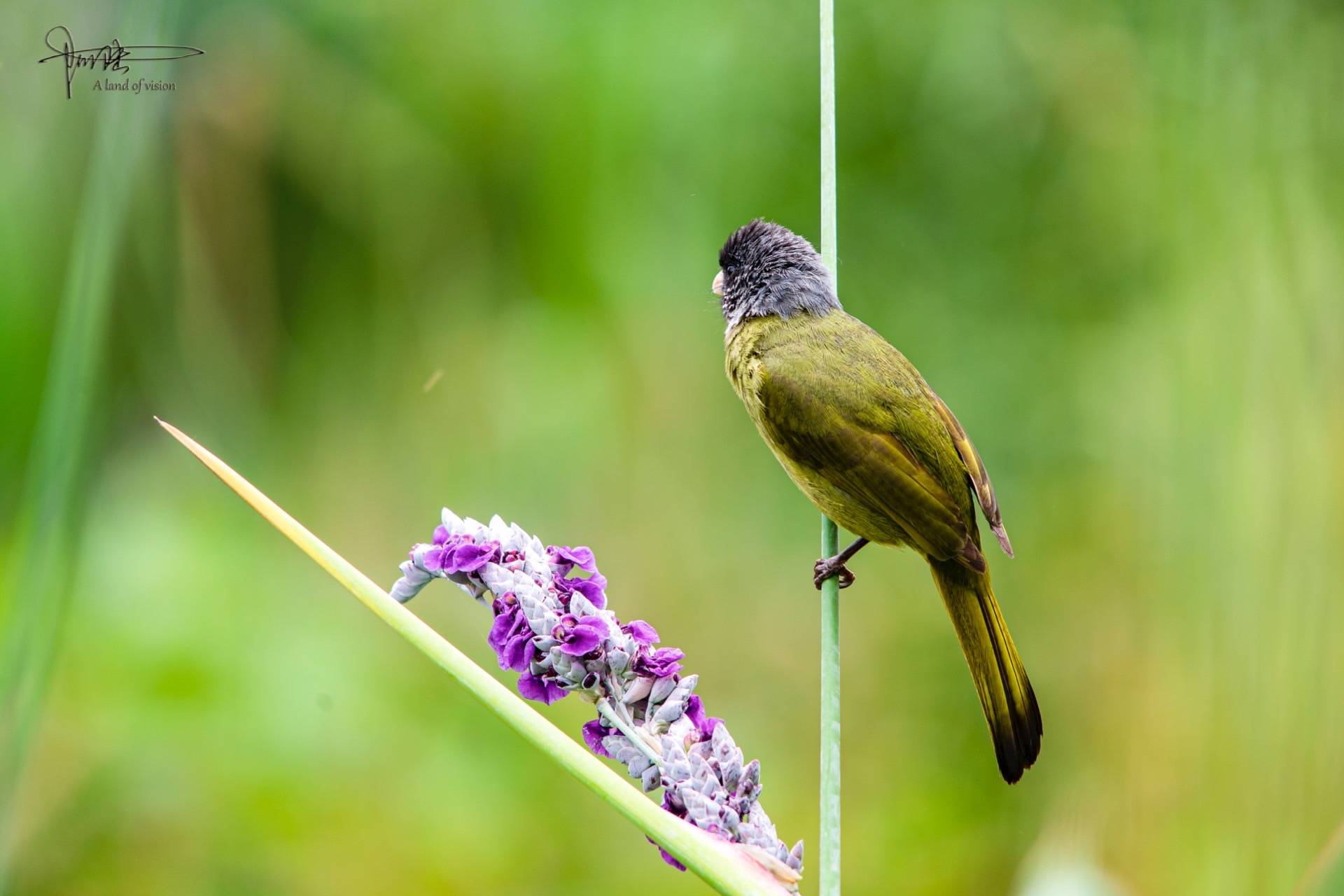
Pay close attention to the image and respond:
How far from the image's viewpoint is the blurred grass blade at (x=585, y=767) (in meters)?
0.90

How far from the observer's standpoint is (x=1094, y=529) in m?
2.82

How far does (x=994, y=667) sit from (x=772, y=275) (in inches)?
35.7

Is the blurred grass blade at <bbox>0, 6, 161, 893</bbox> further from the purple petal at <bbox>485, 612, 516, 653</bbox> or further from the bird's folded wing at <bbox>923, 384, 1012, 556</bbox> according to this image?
the bird's folded wing at <bbox>923, 384, 1012, 556</bbox>

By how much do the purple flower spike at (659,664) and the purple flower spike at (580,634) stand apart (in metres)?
0.07

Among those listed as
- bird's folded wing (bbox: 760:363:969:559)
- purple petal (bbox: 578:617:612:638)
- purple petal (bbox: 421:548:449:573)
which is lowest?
purple petal (bbox: 421:548:449:573)

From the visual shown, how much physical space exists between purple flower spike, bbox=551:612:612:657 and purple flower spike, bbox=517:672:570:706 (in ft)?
0.16

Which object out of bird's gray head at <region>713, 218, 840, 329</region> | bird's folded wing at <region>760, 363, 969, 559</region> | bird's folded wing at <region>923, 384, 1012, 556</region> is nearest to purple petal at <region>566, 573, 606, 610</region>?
bird's folded wing at <region>760, 363, 969, 559</region>

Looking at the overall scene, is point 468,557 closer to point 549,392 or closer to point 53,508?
point 53,508

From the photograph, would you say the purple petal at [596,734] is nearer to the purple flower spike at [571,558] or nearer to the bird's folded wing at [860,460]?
the purple flower spike at [571,558]

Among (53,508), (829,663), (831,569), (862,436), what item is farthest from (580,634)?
(862,436)

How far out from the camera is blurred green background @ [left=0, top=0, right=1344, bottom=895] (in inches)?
94.9

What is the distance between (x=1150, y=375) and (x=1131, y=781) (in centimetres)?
91

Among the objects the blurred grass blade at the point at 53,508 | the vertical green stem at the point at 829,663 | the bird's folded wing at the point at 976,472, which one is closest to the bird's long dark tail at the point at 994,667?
the bird's folded wing at the point at 976,472

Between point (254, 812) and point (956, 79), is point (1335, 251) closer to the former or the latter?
point (956, 79)
